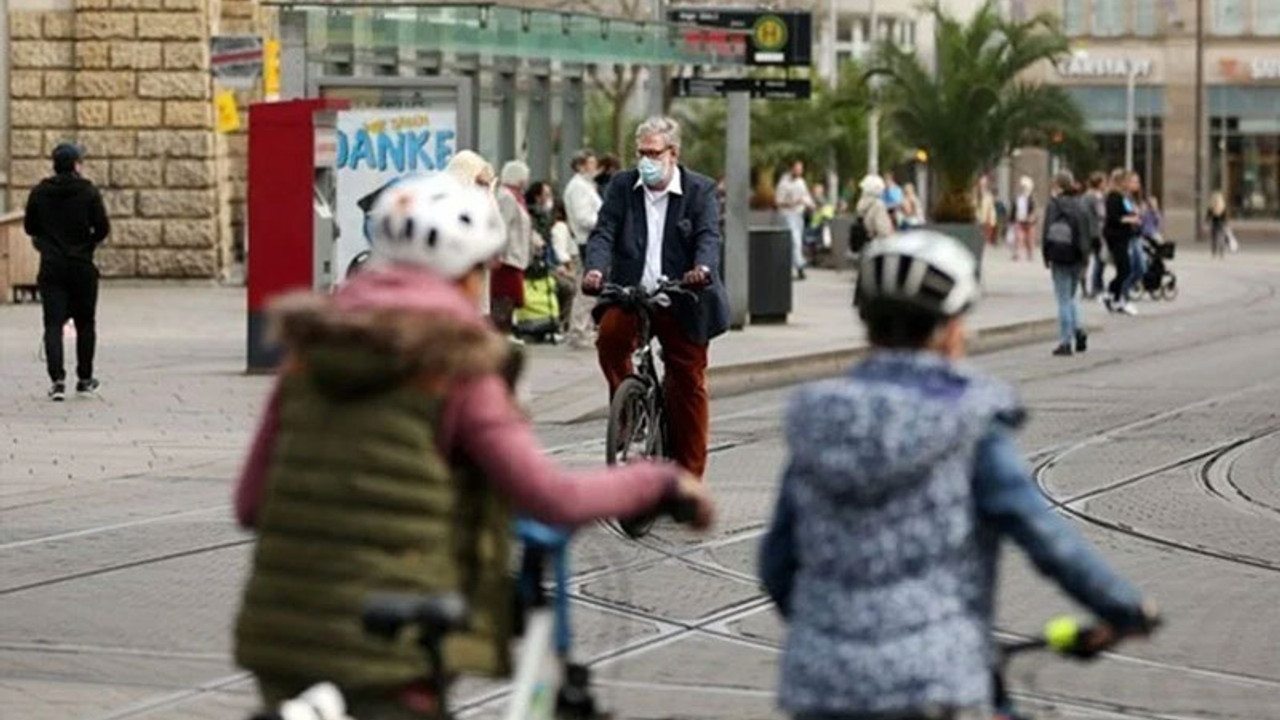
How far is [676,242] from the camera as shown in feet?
48.7

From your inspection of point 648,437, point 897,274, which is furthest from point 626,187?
point 897,274

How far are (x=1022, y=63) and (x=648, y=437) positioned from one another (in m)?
34.5

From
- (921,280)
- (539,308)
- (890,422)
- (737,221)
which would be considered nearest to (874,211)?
(737,221)

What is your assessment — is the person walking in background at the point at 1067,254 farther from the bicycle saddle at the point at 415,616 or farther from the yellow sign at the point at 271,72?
the bicycle saddle at the point at 415,616

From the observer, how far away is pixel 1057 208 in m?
31.5

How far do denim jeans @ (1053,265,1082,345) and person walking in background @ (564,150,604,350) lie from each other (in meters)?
4.13

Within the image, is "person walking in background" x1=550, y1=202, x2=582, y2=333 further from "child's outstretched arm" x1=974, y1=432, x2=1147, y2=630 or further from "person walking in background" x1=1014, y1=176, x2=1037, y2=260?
"person walking in background" x1=1014, y1=176, x2=1037, y2=260

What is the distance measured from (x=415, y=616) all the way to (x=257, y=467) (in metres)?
0.72

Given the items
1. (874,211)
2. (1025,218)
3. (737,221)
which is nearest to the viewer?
(737,221)

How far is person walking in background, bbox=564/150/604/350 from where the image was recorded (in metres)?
29.1

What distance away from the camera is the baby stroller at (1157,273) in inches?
1772

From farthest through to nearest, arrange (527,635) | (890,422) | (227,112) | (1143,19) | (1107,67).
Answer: (1107,67) < (1143,19) < (227,112) < (527,635) < (890,422)

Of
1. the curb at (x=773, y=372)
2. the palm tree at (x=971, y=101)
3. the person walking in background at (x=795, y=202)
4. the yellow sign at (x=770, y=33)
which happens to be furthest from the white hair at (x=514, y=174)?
the person walking in background at (x=795, y=202)

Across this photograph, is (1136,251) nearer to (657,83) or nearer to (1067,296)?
(657,83)
